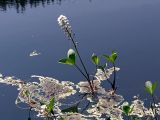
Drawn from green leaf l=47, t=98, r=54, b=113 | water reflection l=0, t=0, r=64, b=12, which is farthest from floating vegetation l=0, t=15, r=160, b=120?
water reflection l=0, t=0, r=64, b=12

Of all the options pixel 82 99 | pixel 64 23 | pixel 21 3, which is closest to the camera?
pixel 64 23

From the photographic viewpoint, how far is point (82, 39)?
25.4 ft

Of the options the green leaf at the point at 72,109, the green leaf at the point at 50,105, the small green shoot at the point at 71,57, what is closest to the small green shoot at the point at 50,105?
the green leaf at the point at 50,105

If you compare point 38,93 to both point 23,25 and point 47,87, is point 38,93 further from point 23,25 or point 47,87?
point 23,25

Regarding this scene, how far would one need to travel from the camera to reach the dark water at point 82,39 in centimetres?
559

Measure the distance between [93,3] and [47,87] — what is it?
739cm

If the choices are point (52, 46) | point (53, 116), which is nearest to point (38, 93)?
point (53, 116)

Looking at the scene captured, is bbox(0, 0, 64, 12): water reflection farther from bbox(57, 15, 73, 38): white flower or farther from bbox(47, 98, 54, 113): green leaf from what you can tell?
bbox(47, 98, 54, 113): green leaf

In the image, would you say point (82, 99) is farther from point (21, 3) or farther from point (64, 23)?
point (21, 3)

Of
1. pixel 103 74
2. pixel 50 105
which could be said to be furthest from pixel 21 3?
pixel 50 105

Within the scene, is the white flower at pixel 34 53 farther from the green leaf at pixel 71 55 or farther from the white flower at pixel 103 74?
the green leaf at pixel 71 55

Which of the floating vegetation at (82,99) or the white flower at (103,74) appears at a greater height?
the white flower at (103,74)

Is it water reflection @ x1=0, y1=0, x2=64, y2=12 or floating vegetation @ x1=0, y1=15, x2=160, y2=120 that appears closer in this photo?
floating vegetation @ x1=0, y1=15, x2=160, y2=120

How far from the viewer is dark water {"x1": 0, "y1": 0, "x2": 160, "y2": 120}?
5590 millimetres
